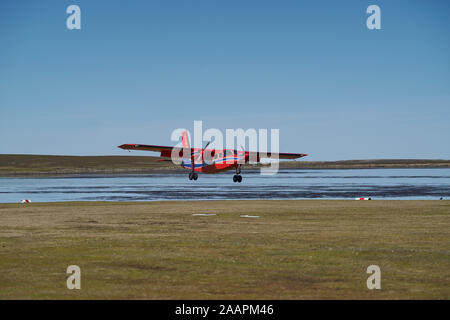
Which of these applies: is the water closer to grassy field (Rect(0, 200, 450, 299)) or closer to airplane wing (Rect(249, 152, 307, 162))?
airplane wing (Rect(249, 152, 307, 162))

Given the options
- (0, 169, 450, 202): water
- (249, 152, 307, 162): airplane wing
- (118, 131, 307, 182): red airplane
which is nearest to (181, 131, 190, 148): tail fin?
(0, 169, 450, 202): water

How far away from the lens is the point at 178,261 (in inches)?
495

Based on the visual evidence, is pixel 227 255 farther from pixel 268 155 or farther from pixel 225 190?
pixel 268 155

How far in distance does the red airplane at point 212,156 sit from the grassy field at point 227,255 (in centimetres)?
3045

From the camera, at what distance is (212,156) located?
62.0 metres

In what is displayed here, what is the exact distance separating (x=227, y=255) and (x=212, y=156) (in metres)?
48.7

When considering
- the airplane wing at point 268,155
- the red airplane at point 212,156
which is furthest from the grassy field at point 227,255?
Answer: the airplane wing at point 268,155

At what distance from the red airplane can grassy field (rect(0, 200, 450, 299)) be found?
30450mm

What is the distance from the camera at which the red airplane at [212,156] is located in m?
54.1

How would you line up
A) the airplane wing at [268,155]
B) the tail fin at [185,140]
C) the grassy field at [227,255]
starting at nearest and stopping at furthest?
the grassy field at [227,255]
the airplane wing at [268,155]
the tail fin at [185,140]

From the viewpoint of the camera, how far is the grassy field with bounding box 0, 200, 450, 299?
9.80 metres

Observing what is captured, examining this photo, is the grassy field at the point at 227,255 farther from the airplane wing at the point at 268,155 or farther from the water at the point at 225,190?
the airplane wing at the point at 268,155

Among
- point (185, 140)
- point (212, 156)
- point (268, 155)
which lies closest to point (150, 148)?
point (212, 156)
